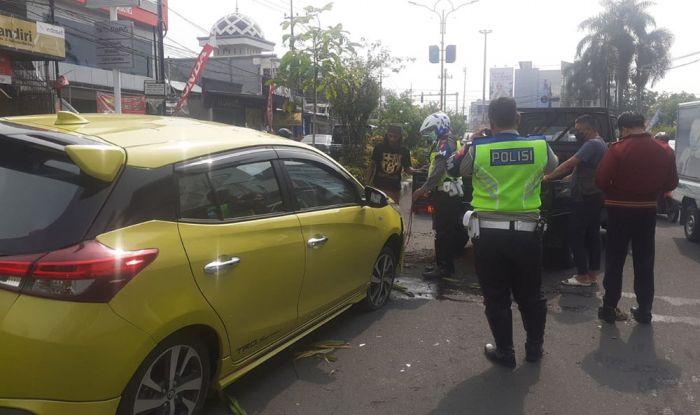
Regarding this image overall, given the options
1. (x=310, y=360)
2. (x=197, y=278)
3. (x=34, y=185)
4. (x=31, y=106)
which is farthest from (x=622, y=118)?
(x=31, y=106)

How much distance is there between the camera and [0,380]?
2.39 meters

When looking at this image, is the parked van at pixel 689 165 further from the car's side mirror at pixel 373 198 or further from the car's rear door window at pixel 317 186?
the car's rear door window at pixel 317 186

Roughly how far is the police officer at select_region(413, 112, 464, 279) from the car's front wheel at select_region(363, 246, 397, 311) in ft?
2.77

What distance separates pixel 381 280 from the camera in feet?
17.9

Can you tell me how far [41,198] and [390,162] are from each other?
5335 millimetres

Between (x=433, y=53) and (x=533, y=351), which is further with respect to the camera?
(x=433, y=53)

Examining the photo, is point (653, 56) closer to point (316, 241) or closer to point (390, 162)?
point (390, 162)

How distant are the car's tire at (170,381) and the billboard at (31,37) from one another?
14869mm

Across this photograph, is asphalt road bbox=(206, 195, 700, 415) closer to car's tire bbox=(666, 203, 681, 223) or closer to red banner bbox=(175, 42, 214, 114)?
car's tire bbox=(666, 203, 681, 223)

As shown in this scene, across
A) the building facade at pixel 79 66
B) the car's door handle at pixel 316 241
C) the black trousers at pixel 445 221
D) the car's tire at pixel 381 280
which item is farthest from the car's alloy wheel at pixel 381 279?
the building facade at pixel 79 66

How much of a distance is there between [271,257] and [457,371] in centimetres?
164

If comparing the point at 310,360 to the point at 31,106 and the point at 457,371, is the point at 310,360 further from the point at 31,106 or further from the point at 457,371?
the point at 31,106

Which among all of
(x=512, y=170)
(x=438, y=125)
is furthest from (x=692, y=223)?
(x=512, y=170)

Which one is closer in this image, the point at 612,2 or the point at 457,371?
the point at 457,371
